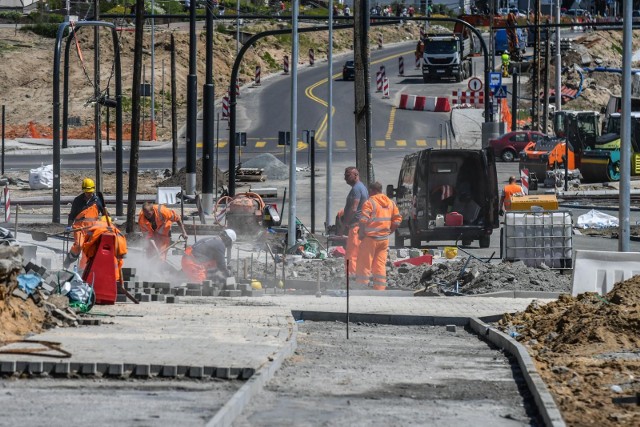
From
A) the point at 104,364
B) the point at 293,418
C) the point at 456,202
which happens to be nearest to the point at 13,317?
the point at 104,364

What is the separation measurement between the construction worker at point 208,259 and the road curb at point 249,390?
7119 millimetres

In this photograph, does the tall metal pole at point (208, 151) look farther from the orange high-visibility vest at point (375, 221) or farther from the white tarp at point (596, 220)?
the orange high-visibility vest at point (375, 221)

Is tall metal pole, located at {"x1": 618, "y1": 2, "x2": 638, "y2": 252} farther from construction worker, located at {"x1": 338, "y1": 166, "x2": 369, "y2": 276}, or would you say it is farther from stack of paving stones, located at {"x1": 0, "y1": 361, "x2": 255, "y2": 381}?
stack of paving stones, located at {"x1": 0, "y1": 361, "x2": 255, "y2": 381}

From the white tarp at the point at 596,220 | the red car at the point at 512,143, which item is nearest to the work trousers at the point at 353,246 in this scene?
the white tarp at the point at 596,220

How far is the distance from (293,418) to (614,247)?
70.9 ft

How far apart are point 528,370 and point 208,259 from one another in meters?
9.84

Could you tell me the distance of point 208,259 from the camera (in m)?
21.3

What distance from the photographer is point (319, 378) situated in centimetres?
1227

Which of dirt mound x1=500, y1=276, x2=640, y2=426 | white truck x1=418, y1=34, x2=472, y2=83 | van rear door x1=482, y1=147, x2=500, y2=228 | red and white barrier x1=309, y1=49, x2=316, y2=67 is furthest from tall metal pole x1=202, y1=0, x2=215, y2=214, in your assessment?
red and white barrier x1=309, y1=49, x2=316, y2=67

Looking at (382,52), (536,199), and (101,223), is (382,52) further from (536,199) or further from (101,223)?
(101,223)

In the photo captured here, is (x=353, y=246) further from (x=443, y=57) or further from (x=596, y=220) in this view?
(x=443, y=57)

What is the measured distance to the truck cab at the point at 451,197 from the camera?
29.6m

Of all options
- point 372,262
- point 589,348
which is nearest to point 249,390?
point 589,348

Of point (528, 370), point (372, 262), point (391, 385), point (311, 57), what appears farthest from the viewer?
point (311, 57)
